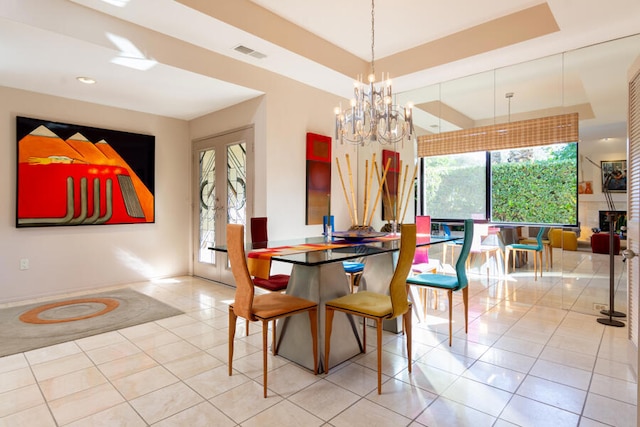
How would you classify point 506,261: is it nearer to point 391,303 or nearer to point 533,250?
point 533,250

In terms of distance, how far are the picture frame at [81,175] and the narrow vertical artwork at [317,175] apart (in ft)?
7.96

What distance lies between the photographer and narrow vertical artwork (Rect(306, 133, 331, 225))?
4789mm

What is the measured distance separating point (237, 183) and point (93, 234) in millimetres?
2077

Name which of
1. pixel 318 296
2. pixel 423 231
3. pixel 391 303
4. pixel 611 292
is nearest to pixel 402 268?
pixel 391 303

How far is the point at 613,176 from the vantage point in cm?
374

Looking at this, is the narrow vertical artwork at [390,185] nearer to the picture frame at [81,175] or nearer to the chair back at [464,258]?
the chair back at [464,258]

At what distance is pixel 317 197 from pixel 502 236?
2.60m

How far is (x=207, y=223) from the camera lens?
5.38m

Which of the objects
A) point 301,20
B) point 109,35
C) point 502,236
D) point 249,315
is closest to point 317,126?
point 301,20

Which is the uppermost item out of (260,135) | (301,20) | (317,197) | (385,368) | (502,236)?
(301,20)

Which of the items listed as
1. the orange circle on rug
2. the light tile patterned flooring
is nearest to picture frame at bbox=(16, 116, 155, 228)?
the orange circle on rug

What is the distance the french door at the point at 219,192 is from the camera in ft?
15.2

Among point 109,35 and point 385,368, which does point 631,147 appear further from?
point 109,35

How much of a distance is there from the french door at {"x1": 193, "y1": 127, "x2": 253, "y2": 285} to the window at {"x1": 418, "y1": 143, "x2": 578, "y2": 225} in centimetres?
264
